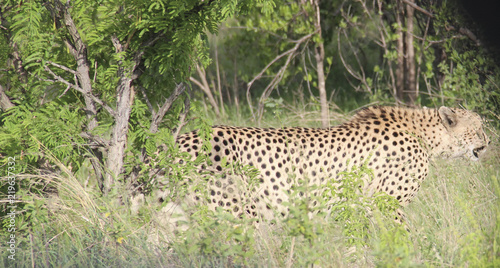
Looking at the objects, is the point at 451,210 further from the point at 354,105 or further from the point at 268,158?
the point at 354,105

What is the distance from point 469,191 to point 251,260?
2478mm

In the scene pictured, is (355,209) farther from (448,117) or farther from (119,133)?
(119,133)

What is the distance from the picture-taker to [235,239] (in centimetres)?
385

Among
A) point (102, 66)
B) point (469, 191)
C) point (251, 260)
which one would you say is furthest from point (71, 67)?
point (469, 191)

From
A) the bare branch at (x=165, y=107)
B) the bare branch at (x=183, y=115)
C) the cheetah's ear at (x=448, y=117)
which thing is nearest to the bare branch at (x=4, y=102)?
the bare branch at (x=165, y=107)

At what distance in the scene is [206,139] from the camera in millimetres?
4613

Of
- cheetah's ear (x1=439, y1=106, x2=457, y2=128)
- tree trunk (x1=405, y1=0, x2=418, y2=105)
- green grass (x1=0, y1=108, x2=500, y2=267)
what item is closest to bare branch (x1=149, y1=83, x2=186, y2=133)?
green grass (x1=0, y1=108, x2=500, y2=267)

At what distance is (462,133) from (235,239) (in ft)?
8.73

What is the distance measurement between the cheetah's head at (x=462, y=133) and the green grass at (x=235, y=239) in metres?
0.71

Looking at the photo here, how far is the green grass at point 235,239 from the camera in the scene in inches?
127

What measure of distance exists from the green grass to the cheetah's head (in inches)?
27.8

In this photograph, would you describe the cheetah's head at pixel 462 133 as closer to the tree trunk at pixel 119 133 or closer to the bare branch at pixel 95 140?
the tree trunk at pixel 119 133

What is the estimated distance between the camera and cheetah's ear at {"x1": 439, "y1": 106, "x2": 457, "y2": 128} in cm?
521

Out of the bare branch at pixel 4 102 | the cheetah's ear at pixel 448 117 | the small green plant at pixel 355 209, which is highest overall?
the bare branch at pixel 4 102
